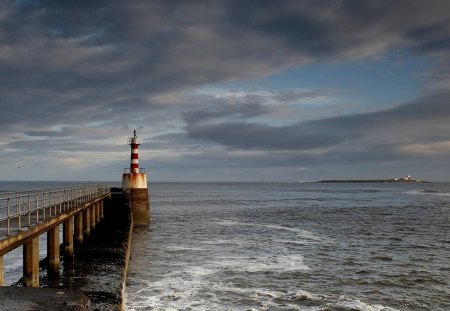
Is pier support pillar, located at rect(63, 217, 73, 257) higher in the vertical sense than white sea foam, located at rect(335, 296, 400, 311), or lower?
higher

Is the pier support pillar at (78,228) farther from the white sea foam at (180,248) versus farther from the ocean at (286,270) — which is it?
the white sea foam at (180,248)

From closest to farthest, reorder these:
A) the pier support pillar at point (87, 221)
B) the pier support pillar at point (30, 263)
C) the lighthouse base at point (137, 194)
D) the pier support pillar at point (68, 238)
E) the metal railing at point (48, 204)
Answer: the pier support pillar at point (30, 263) < the metal railing at point (48, 204) < the pier support pillar at point (68, 238) < the pier support pillar at point (87, 221) < the lighthouse base at point (137, 194)

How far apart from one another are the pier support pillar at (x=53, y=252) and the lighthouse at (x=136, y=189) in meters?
18.3

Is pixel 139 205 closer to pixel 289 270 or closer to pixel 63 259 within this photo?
pixel 63 259

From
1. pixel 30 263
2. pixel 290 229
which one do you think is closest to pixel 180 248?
pixel 290 229

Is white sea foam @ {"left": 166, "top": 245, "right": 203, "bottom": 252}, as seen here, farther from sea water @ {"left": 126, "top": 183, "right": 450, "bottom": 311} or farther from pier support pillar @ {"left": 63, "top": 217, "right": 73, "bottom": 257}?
pier support pillar @ {"left": 63, "top": 217, "right": 73, "bottom": 257}

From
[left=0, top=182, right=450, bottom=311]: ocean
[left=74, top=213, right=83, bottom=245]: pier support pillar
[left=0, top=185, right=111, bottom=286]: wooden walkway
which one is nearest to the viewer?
[left=0, top=185, right=111, bottom=286]: wooden walkway

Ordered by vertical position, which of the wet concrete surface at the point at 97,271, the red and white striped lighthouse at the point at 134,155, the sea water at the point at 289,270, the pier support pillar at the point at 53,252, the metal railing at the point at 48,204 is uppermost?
the red and white striped lighthouse at the point at 134,155

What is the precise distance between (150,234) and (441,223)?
25255 mm

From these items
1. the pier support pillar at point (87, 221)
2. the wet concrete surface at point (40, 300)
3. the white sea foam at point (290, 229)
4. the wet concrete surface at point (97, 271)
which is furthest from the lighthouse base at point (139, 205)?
the wet concrete surface at point (40, 300)

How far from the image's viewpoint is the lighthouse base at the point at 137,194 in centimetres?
3450

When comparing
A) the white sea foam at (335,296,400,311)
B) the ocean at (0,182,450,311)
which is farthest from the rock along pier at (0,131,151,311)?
the white sea foam at (335,296,400,311)

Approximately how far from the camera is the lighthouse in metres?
34.5

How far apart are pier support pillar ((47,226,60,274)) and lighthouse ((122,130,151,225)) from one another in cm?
1828
